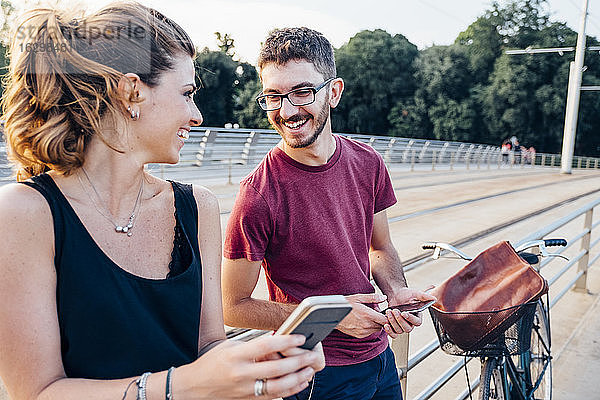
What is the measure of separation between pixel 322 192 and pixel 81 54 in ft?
2.80

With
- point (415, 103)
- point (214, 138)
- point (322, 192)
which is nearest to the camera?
point (322, 192)

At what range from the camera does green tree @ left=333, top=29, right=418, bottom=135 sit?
144ft

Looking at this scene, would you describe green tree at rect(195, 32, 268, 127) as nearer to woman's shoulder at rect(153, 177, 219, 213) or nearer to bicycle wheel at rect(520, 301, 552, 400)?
bicycle wheel at rect(520, 301, 552, 400)

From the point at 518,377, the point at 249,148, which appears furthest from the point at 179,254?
the point at 249,148

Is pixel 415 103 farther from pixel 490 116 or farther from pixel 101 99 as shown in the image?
pixel 101 99

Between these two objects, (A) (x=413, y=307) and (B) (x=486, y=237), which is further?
(B) (x=486, y=237)

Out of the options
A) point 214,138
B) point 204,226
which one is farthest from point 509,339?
point 214,138

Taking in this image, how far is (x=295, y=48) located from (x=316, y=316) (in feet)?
3.35

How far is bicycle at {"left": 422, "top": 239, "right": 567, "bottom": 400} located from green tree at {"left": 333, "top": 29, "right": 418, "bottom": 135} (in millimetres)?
41263

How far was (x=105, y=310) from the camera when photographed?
1094 millimetres

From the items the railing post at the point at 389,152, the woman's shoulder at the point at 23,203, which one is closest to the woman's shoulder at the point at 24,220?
the woman's shoulder at the point at 23,203

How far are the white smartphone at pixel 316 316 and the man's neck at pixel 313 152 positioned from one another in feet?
2.85

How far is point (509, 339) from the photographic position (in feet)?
6.81

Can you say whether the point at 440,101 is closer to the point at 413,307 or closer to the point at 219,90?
the point at 219,90
